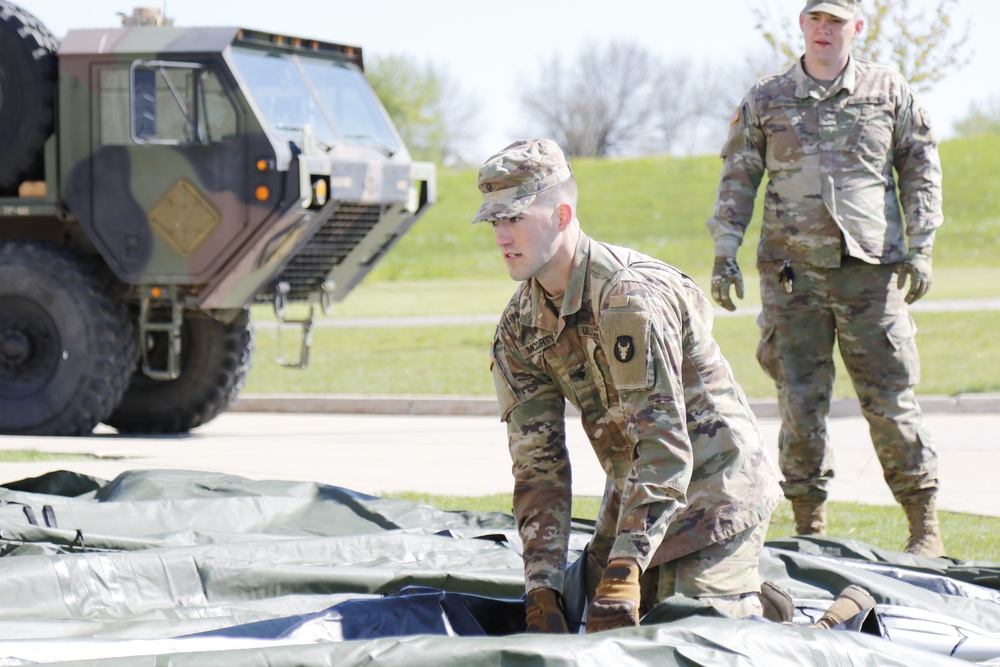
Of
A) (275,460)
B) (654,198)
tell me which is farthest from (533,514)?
(654,198)

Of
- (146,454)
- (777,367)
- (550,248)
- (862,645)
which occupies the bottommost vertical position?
(146,454)

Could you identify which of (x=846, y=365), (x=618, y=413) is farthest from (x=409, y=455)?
(x=618, y=413)

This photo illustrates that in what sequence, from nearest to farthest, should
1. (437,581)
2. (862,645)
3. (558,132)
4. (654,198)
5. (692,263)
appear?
(862,645)
(437,581)
(692,263)
(654,198)
(558,132)

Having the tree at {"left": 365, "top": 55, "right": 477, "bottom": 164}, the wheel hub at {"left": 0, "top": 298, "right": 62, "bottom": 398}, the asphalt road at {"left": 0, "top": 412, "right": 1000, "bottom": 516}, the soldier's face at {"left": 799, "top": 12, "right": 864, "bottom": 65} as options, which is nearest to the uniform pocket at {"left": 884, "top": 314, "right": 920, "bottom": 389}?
the soldier's face at {"left": 799, "top": 12, "right": 864, "bottom": 65}

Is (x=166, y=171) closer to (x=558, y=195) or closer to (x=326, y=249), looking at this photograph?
(x=326, y=249)

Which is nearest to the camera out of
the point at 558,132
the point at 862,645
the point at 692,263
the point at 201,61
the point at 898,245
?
the point at 862,645

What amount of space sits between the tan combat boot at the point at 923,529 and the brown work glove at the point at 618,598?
7.83 ft

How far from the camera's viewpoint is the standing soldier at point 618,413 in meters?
3.28

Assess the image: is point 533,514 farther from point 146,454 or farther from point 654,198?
point 654,198

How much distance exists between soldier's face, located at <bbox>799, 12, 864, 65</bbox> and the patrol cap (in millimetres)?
23

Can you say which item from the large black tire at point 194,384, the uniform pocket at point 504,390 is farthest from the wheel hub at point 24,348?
the uniform pocket at point 504,390

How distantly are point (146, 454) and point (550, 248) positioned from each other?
18.1 ft

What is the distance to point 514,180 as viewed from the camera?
332 centimetres

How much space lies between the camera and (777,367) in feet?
18.5
